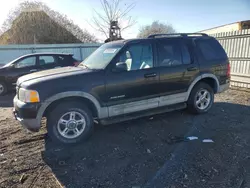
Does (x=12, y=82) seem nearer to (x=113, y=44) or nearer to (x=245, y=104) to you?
(x=113, y=44)

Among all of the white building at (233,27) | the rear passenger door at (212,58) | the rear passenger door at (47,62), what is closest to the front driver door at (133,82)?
the rear passenger door at (212,58)

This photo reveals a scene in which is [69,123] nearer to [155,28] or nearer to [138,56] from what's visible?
[138,56]

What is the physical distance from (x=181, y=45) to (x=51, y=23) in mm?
18905

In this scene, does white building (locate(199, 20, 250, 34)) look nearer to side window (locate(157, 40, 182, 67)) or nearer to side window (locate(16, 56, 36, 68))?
side window (locate(157, 40, 182, 67))

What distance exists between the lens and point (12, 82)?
8.00 m

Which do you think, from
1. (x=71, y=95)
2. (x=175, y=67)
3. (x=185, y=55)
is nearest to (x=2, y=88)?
(x=71, y=95)

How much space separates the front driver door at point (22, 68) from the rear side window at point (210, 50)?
654cm

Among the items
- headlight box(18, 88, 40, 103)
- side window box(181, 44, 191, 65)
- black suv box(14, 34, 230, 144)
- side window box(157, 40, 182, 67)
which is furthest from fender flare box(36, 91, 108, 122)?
side window box(181, 44, 191, 65)

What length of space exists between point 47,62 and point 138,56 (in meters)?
5.56

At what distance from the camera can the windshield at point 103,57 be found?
4043mm

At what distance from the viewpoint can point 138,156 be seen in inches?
130

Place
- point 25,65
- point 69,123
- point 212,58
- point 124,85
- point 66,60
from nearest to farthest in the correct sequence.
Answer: point 69,123 → point 124,85 → point 212,58 → point 25,65 → point 66,60

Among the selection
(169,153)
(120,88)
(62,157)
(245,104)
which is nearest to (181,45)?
(120,88)

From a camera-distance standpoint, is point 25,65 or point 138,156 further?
point 25,65
